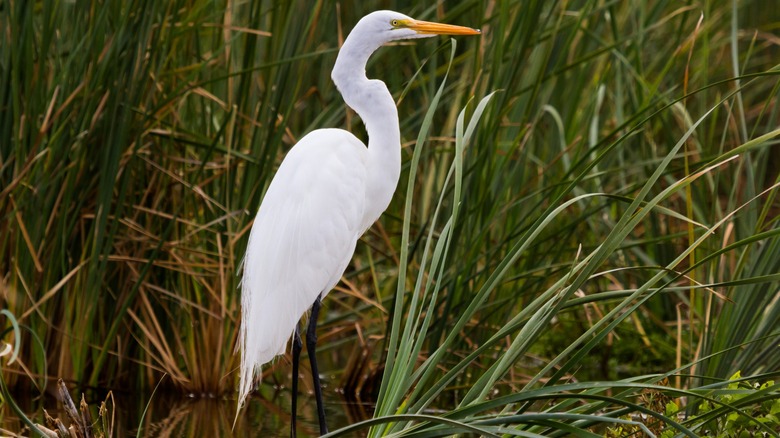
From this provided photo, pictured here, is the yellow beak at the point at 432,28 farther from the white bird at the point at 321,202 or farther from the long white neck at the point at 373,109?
the long white neck at the point at 373,109

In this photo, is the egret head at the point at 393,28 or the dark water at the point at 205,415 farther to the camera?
the dark water at the point at 205,415

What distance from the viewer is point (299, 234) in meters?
2.86

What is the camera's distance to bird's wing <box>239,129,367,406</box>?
9.18 ft

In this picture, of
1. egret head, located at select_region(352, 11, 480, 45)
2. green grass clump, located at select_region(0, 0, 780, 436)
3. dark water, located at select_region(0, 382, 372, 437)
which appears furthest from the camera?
dark water, located at select_region(0, 382, 372, 437)

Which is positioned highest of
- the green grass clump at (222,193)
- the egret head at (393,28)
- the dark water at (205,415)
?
the egret head at (393,28)

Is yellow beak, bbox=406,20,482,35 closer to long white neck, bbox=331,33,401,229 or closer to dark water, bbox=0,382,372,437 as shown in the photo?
long white neck, bbox=331,33,401,229

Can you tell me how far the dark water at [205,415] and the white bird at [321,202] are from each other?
1.47 feet

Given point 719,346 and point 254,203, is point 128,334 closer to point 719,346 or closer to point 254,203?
point 254,203

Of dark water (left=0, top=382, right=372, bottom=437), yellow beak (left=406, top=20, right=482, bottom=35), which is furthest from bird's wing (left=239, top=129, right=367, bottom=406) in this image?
dark water (left=0, top=382, right=372, bottom=437)

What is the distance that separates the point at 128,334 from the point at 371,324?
926mm

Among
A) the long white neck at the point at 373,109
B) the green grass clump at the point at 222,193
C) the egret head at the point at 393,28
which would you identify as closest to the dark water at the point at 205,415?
the green grass clump at the point at 222,193

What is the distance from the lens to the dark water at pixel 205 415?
10.5 ft

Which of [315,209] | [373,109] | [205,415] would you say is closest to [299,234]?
[315,209]

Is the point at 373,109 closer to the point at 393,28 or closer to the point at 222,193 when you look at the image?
the point at 393,28
